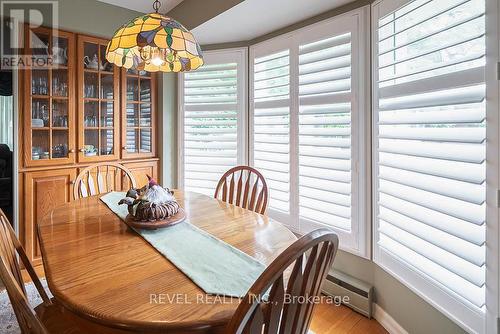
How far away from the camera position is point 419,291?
1.60 meters

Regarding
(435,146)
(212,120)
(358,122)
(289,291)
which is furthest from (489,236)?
(212,120)

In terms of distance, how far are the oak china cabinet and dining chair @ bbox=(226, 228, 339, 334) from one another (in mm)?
2480

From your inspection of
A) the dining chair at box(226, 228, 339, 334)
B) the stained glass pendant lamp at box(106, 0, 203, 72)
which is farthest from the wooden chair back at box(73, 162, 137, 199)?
the dining chair at box(226, 228, 339, 334)

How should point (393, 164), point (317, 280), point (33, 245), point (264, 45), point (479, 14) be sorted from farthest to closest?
1. point (264, 45)
2. point (33, 245)
3. point (393, 164)
4. point (479, 14)
5. point (317, 280)

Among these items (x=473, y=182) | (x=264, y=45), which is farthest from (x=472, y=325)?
(x=264, y=45)

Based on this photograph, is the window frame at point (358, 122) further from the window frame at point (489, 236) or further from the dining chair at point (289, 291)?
the dining chair at point (289, 291)

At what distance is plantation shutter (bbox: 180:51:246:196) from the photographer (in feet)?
9.89

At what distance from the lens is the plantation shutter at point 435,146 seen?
1282 millimetres

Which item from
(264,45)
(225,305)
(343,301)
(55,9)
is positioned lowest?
(343,301)

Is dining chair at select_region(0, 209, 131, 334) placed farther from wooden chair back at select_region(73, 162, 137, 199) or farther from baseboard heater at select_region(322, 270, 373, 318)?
baseboard heater at select_region(322, 270, 373, 318)

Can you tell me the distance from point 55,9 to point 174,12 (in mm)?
1013

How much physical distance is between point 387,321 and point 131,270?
1659 millimetres

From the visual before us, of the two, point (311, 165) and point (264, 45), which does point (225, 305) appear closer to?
point (311, 165)

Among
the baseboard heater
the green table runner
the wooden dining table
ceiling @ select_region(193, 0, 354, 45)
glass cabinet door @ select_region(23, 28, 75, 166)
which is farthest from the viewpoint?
glass cabinet door @ select_region(23, 28, 75, 166)
